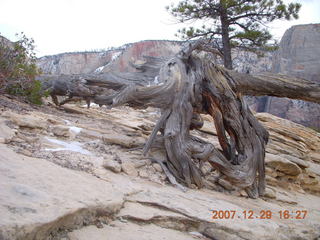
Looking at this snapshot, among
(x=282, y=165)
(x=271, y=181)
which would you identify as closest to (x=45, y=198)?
(x=271, y=181)

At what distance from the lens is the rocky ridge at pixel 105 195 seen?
2.03 meters

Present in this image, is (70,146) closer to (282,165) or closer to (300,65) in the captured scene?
(282,165)

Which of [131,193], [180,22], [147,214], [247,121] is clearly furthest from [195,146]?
[180,22]

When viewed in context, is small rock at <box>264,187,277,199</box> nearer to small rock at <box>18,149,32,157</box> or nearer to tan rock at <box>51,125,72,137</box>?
tan rock at <box>51,125,72,137</box>

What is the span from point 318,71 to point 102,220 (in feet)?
61.6

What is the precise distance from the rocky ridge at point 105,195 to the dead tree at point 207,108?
10.2 inches

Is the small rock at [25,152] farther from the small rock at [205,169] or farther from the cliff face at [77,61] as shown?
the cliff face at [77,61]

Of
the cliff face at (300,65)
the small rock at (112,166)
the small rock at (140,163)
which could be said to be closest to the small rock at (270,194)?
A: the small rock at (140,163)

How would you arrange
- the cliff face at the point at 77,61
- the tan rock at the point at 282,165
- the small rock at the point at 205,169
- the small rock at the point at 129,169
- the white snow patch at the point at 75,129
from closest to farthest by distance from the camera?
the small rock at the point at 129,169, the small rock at the point at 205,169, the white snow patch at the point at 75,129, the tan rock at the point at 282,165, the cliff face at the point at 77,61

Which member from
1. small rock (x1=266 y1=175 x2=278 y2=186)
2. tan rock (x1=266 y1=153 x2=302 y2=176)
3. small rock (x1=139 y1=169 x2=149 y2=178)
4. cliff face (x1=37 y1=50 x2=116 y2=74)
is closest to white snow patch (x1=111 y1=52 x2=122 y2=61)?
cliff face (x1=37 y1=50 x2=116 y2=74)

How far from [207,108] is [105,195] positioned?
293 cm

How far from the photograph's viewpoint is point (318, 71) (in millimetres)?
18281

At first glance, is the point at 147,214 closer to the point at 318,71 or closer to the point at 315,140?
the point at 315,140

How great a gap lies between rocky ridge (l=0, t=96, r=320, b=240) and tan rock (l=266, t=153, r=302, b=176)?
16 centimetres
